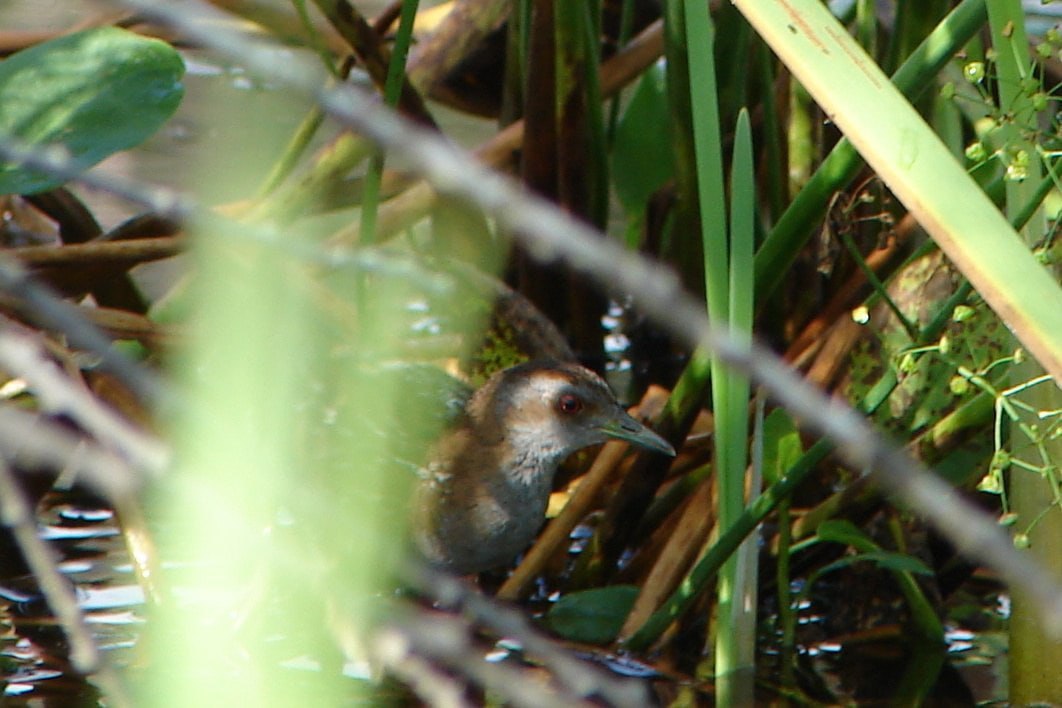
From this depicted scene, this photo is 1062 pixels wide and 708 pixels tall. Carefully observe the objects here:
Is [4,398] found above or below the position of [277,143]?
below

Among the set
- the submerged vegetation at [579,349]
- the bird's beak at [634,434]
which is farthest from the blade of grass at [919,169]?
the bird's beak at [634,434]

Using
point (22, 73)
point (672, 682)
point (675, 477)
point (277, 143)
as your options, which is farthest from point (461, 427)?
point (277, 143)

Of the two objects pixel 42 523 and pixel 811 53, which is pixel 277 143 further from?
pixel 811 53

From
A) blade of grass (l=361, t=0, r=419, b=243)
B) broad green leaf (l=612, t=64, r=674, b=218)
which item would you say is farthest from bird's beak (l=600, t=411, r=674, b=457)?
broad green leaf (l=612, t=64, r=674, b=218)

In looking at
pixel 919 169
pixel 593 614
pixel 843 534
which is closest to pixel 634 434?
pixel 593 614

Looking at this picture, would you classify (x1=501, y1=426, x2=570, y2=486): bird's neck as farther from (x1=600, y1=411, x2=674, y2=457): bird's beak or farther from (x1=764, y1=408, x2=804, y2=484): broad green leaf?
(x1=764, y1=408, x2=804, y2=484): broad green leaf

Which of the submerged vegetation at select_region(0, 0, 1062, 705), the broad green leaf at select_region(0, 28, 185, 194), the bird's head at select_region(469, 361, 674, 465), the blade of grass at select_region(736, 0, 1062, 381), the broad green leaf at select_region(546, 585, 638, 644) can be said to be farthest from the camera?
the bird's head at select_region(469, 361, 674, 465)

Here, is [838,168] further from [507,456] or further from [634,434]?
[507,456]
